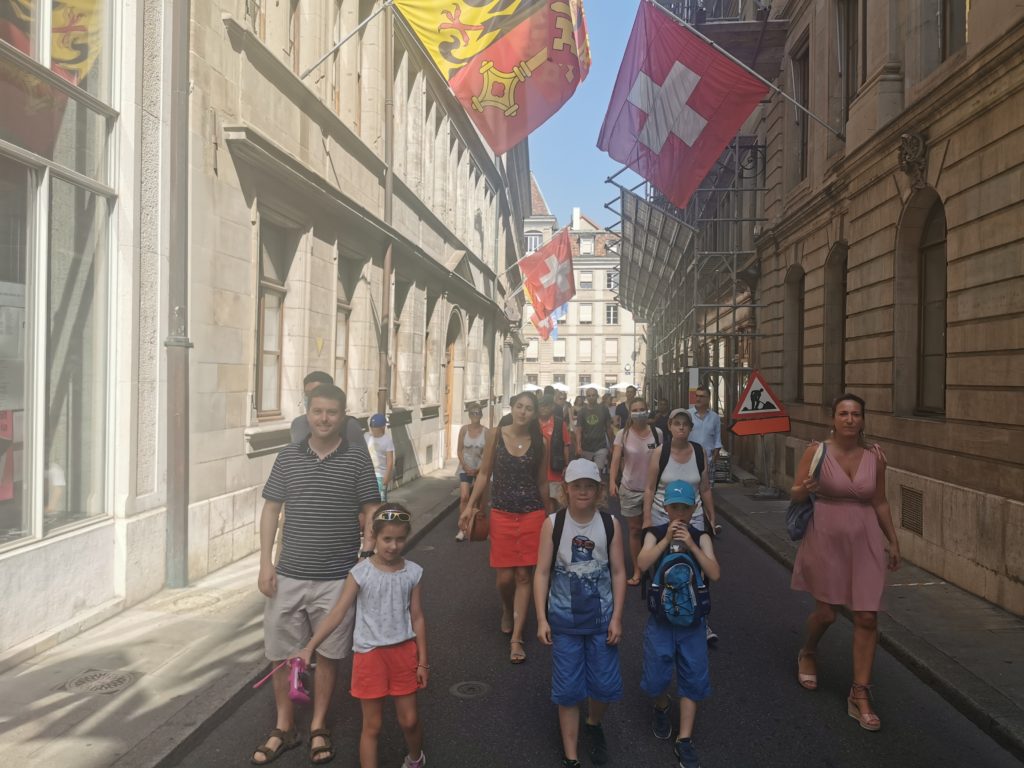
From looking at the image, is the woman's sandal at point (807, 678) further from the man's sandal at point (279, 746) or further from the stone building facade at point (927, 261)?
the man's sandal at point (279, 746)

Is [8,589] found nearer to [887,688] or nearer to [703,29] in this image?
[887,688]

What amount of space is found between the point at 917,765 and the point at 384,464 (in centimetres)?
653

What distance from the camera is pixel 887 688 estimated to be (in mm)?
5227

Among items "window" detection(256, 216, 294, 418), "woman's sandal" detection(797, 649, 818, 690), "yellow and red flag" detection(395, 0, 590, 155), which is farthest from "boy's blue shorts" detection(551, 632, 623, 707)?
"yellow and red flag" detection(395, 0, 590, 155)

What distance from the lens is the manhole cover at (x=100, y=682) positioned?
4.81m

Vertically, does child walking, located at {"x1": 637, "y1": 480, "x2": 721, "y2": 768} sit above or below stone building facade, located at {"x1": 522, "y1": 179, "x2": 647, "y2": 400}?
below

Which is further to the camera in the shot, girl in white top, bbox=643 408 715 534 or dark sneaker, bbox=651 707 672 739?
girl in white top, bbox=643 408 715 534

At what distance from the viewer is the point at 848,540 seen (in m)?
4.88

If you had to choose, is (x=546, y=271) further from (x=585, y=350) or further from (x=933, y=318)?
(x=585, y=350)

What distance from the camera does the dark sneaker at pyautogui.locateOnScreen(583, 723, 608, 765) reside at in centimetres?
405

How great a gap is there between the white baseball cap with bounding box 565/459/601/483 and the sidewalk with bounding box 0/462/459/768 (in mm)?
2367

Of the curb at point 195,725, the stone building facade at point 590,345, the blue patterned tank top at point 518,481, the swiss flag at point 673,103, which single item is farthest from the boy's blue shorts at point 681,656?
the stone building facade at point 590,345

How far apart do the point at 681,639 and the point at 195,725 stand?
2.57 m

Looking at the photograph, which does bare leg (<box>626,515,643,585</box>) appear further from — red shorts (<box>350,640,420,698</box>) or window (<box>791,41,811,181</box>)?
window (<box>791,41,811,181</box>)
